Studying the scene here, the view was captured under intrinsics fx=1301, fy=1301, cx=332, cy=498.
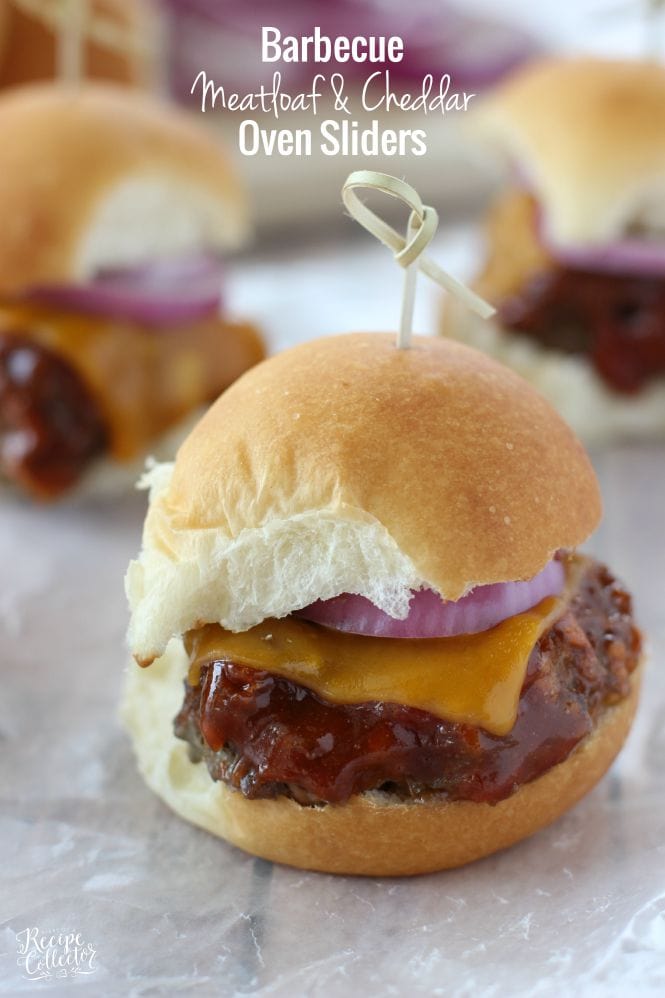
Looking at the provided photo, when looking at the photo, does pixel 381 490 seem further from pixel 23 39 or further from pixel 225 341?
pixel 23 39

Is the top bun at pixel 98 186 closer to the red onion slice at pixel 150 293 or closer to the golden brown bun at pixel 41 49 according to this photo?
the red onion slice at pixel 150 293

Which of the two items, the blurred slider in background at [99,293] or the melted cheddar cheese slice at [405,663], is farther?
the blurred slider in background at [99,293]

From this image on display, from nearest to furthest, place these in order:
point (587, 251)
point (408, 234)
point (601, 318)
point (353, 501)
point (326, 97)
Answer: point (353, 501), point (408, 234), point (587, 251), point (601, 318), point (326, 97)

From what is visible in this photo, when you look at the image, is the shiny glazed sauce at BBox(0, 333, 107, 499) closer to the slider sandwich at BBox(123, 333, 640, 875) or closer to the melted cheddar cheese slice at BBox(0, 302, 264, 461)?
the melted cheddar cheese slice at BBox(0, 302, 264, 461)

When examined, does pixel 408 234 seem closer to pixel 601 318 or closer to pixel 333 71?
pixel 601 318

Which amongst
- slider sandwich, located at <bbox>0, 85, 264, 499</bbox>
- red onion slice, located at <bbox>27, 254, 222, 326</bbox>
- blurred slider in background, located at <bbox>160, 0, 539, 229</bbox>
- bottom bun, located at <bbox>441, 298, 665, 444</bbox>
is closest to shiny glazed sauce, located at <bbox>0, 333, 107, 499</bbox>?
slider sandwich, located at <bbox>0, 85, 264, 499</bbox>

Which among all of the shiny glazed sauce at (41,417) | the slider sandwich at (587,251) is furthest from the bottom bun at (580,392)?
the shiny glazed sauce at (41,417)

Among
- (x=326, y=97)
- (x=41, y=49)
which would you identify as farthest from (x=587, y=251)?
(x=41, y=49)
